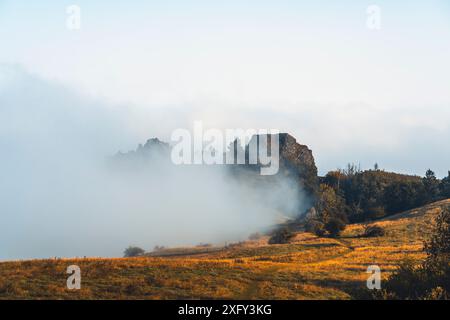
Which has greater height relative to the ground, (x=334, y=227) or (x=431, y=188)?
(x=431, y=188)

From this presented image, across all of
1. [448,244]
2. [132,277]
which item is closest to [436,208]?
[448,244]

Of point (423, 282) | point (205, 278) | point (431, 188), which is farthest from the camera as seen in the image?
point (431, 188)

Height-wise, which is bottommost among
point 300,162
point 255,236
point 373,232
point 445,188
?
point 255,236

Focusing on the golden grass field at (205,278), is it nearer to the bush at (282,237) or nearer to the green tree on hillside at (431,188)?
the bush at (282,237)

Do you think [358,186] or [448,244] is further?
[358,186]

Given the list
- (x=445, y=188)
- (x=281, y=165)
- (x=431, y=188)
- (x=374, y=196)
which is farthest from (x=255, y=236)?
(x=281, y=165)

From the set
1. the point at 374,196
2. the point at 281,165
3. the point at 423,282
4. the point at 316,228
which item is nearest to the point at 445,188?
the point at 374,196

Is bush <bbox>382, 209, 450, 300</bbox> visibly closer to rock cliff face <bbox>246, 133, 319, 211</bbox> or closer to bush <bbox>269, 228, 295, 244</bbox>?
bush <bbox>269, 228, 295, 244</bbox>

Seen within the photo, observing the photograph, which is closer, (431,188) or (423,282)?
(423,282)

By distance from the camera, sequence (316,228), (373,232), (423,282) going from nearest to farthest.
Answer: (423,282), (373,232), (316,228)

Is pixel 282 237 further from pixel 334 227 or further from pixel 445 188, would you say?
pixel 445 188

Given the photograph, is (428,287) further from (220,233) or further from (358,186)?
(358,186)
